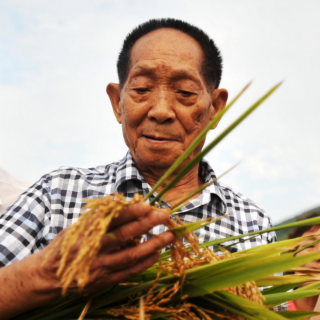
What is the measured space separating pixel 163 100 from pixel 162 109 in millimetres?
49

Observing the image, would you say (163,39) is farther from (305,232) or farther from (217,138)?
(305,232)

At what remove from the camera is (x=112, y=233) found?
0.79 metres

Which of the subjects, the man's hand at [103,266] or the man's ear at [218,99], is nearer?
the man's hand at [103,266]

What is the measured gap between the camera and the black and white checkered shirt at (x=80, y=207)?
1.66m

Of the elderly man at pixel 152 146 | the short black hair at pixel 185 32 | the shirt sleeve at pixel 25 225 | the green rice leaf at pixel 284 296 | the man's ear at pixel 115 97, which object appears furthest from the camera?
the man's ear at pixel 115 97

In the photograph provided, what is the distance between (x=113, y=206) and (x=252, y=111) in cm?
34

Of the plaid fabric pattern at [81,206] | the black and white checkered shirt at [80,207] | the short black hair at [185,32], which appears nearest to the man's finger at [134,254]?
the black and white checkered shirt at [80,207]

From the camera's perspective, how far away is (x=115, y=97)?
2.26 m

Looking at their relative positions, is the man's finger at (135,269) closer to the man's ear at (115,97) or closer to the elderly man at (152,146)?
the elderly man at (152,146)

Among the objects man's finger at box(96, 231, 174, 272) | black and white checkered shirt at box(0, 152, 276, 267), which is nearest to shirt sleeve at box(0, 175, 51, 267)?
black and white checkered shirt at box(0, 152, 276, 267)

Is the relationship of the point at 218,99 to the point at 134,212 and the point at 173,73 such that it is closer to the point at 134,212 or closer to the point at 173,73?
the point at 173,73

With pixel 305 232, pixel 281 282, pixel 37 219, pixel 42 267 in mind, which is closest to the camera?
pixel 42 267

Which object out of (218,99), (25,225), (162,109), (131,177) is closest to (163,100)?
(162,109)

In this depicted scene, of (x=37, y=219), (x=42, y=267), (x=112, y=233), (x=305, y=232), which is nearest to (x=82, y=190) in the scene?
(x=37, y=219)
